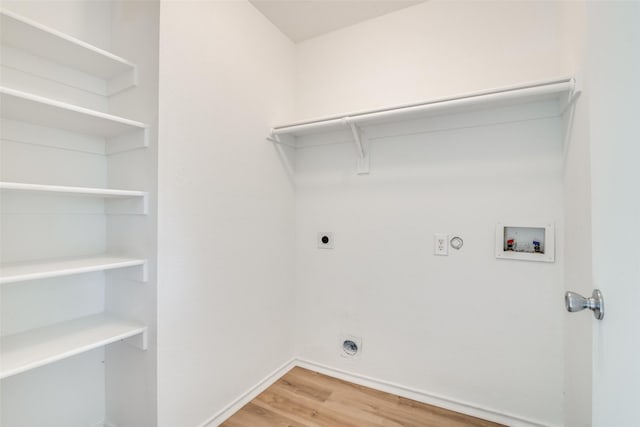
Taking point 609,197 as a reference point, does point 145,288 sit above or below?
below

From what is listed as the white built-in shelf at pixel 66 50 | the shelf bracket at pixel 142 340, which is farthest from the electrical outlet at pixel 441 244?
the white built-in shelf at pixel 66 50

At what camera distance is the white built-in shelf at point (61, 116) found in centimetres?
101

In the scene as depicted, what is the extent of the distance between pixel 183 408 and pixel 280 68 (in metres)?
2.21

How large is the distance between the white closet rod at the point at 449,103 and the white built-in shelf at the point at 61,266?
3.94ft

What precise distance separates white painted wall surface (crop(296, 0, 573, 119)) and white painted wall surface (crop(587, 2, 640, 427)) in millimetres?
905

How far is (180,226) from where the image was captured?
141 cm

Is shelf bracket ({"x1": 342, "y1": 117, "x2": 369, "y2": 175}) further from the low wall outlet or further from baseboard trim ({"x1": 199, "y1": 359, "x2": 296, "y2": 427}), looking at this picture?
baseboard trim ({"x1": 199, "y1": 359, "x2": 296, "y2": 427})

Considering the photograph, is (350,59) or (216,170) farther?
(350,59)

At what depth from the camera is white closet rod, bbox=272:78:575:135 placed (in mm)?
1264

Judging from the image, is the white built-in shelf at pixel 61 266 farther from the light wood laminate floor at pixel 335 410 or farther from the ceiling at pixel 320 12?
the ceiling at pixel 320 12

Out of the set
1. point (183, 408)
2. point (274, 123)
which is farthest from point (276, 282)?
point (274, 123)

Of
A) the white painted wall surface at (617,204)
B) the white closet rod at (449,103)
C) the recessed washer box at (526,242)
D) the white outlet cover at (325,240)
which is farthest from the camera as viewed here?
the white outlet cover at (325,240)

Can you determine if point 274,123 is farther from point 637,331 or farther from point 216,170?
point 637,331

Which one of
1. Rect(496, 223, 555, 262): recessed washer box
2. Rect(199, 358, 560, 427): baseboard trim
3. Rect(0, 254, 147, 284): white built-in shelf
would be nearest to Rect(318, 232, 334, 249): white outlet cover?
Rect(199, 358, 560, 427): baseboard trim
